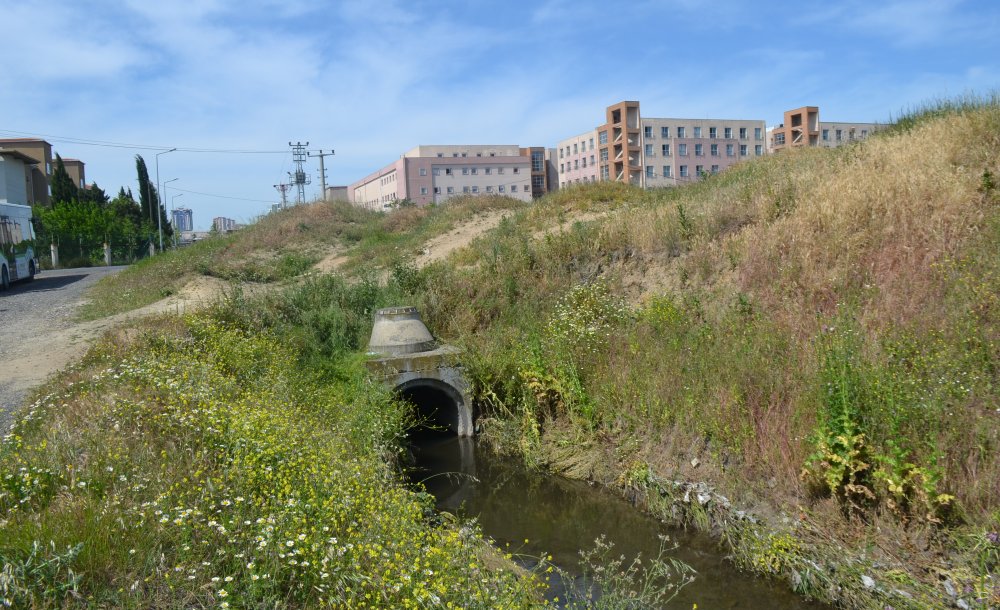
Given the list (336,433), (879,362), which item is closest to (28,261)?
(336,433)

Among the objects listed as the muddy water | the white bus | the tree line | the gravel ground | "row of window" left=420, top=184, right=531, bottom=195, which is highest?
"row of window" left=420, top=184, right=531, bottom=195

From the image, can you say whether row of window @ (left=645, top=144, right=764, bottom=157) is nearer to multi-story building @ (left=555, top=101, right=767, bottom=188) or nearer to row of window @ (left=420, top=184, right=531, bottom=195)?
multi-story building @ (left=555, top=101, right=767, bottom=188)

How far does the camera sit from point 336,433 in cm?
752

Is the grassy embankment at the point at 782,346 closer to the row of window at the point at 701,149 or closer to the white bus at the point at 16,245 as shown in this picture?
the white bus at the point at 16,245

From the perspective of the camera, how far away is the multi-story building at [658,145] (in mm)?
72438

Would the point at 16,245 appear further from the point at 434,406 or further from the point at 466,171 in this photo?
the point at 466,171

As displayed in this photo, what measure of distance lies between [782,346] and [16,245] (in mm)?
23288

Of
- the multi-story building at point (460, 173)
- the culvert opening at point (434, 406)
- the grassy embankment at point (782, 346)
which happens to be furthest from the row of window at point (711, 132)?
the culvert opening at point (434, 406)

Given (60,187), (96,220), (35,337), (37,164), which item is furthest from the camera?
(37,164)

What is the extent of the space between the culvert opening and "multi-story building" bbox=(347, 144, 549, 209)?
6616 centimetres

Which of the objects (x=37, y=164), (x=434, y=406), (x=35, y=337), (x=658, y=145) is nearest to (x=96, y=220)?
(x=37, y=164)

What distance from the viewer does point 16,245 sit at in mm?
21219

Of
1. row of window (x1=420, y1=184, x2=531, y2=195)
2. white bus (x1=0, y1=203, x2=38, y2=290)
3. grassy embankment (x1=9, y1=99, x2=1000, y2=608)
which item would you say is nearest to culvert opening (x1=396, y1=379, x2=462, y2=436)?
grassy embankment (x1=9, y1=99, x2=1000, y2=608)

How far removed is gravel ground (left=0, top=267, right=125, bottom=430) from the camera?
8.63 metres
